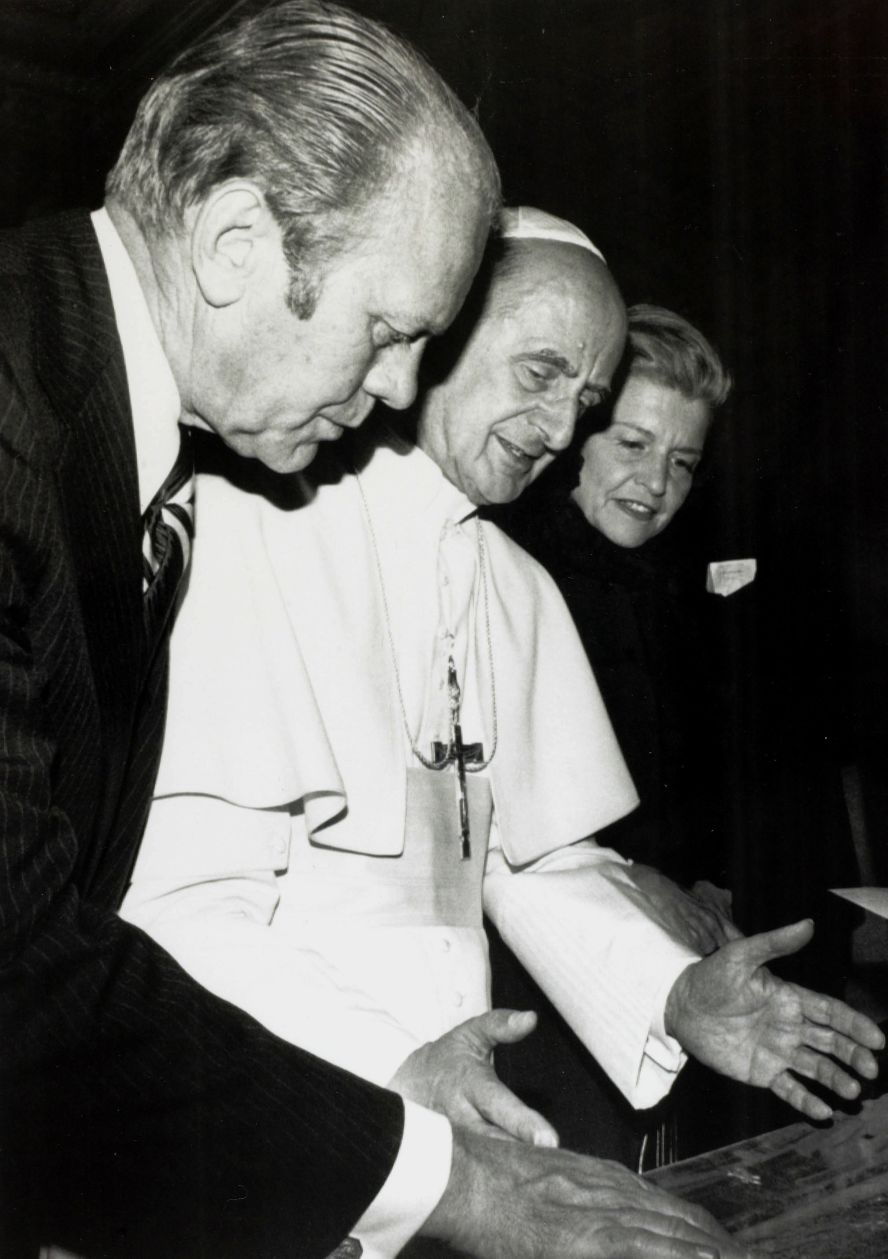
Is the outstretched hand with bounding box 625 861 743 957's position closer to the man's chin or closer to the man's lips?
the man's lips

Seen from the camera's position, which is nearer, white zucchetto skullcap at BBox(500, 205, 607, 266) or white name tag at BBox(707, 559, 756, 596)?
white zucchetto skullcap at BBox(500, 205, 607, 266)

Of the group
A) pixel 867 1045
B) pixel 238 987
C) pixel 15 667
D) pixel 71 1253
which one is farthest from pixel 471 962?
pixel 15 667

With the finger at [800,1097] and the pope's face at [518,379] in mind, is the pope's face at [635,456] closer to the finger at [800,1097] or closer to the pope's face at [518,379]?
the pope's face at [518,379]

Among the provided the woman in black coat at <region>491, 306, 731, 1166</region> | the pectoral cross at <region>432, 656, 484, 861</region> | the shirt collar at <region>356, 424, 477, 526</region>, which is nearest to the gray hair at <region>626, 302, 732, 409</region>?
the woman in black coat at <region>491, 306, 731, 1166</region>

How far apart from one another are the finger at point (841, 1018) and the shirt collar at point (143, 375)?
1317 mm

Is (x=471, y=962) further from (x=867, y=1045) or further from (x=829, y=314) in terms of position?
(x=829, y=314)

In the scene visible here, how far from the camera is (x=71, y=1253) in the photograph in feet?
5.46

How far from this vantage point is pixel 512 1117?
1525mm

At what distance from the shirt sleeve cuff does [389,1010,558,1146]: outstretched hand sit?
0.11 meters

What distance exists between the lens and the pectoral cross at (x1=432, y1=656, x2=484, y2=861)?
234 cm

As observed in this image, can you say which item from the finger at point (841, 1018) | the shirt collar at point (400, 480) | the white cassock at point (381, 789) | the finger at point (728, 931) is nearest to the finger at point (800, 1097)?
the finger at point (841, 1018)

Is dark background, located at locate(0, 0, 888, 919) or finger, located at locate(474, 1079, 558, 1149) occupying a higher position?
dark background, located at locate(0, 0, 888, 919)

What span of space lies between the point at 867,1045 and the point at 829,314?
4.03 meters

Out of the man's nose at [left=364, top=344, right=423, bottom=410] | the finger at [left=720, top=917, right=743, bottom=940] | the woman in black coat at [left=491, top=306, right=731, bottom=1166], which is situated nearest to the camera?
the man's nose at [left=364, top=344, right=423, bottom=410]
